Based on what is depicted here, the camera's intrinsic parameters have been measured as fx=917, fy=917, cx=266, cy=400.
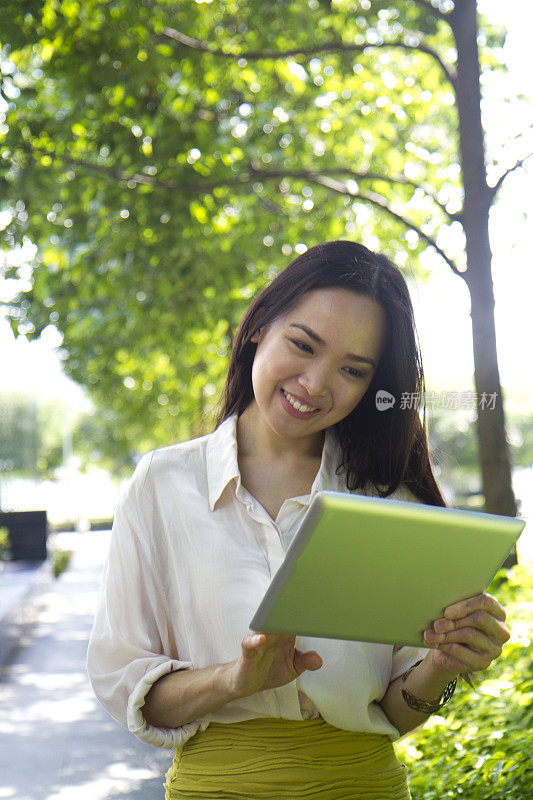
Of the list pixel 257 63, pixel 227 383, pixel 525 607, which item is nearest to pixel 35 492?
pixel 257 63

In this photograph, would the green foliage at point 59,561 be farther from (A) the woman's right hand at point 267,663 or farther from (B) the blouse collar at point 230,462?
(A) the woman's right hand at point 267,663

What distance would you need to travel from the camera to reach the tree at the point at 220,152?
16.4 feet

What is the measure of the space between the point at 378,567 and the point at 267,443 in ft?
2.18

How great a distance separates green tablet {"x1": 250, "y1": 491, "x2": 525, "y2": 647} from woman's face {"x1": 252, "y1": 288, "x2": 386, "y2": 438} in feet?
1.62

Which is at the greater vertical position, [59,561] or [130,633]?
[130,633]

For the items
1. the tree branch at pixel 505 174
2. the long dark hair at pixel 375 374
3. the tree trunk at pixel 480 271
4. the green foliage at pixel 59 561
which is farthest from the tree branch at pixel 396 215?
the green foliage at pixel 59 561

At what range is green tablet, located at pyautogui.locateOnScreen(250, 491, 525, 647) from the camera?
145 centimetres

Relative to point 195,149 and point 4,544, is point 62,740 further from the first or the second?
point 4,544

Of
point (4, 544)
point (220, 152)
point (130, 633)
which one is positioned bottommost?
point (4, 544)

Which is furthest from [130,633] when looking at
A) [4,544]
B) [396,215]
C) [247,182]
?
[4,544]

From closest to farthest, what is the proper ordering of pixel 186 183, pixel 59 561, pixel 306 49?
pixel 306 49 < pixel 186 183 < pixel 59 561

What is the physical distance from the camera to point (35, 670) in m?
7.99

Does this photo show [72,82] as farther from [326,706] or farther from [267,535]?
[326,706]

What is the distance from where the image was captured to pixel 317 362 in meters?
1.95
